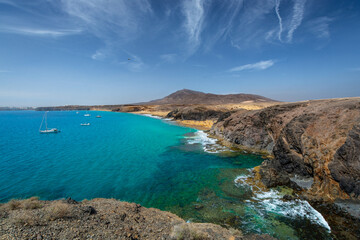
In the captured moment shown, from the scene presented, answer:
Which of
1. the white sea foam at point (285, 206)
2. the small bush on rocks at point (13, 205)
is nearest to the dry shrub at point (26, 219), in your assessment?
the small bush on rocks at point (13, 205)

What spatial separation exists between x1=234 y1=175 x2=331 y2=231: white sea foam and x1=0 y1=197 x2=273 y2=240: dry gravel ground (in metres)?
4.25

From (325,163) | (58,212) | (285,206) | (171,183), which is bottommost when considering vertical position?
(171,183)

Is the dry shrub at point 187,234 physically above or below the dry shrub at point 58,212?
below

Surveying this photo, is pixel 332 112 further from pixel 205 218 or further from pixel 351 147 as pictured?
pixel 205 218

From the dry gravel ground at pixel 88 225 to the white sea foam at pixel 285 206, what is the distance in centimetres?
425

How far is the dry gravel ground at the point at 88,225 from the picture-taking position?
6.43m

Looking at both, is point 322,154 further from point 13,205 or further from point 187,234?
point 13,205

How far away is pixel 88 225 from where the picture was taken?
719 cm

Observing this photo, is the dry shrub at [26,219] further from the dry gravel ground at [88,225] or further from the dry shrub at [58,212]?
the dry shrub at [58,212]

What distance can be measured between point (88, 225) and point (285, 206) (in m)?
12.5

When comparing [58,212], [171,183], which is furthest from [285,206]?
[58,212]

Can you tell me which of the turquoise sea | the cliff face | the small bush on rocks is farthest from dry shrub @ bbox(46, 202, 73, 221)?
the cliff face

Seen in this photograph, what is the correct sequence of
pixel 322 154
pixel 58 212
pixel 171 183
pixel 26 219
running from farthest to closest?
pixel 171 183 → pixel 322 154 → pixel 58 212 → pixel 26 219

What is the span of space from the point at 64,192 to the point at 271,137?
2657 centimetres
